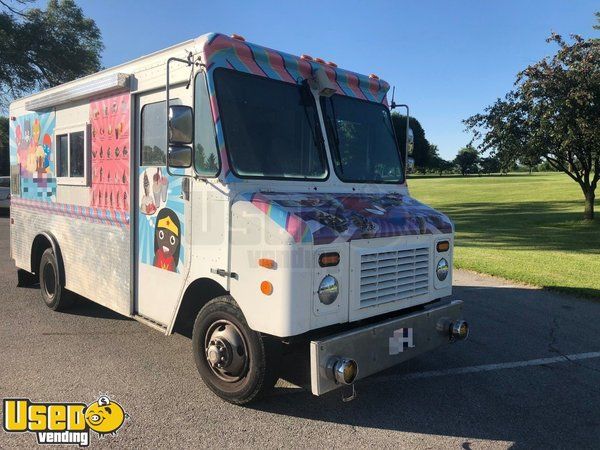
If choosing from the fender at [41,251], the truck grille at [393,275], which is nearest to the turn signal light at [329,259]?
the truck grille at [393,275]

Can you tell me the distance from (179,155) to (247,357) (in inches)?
63.8

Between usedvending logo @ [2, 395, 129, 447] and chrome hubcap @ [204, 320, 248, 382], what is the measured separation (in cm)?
78

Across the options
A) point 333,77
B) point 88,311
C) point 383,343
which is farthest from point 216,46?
point 88,311

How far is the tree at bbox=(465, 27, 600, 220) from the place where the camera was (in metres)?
16.0

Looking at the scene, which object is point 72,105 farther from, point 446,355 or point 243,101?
point 446,355

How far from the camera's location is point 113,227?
16.9ft

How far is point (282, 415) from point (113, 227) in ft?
8.62

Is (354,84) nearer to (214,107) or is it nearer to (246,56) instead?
(246,56)

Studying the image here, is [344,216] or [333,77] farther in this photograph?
[333,77]

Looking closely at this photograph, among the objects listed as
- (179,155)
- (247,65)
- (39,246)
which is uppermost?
(247,65)

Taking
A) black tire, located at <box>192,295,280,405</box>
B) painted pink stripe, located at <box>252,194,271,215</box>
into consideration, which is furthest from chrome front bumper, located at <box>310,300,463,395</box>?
painted pink stripe, located at <box>252,194,271,215</box>

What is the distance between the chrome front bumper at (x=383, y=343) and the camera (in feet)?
11.1

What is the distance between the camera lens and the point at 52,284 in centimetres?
653

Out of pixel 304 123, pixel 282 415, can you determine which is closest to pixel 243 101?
pixel 304 123
